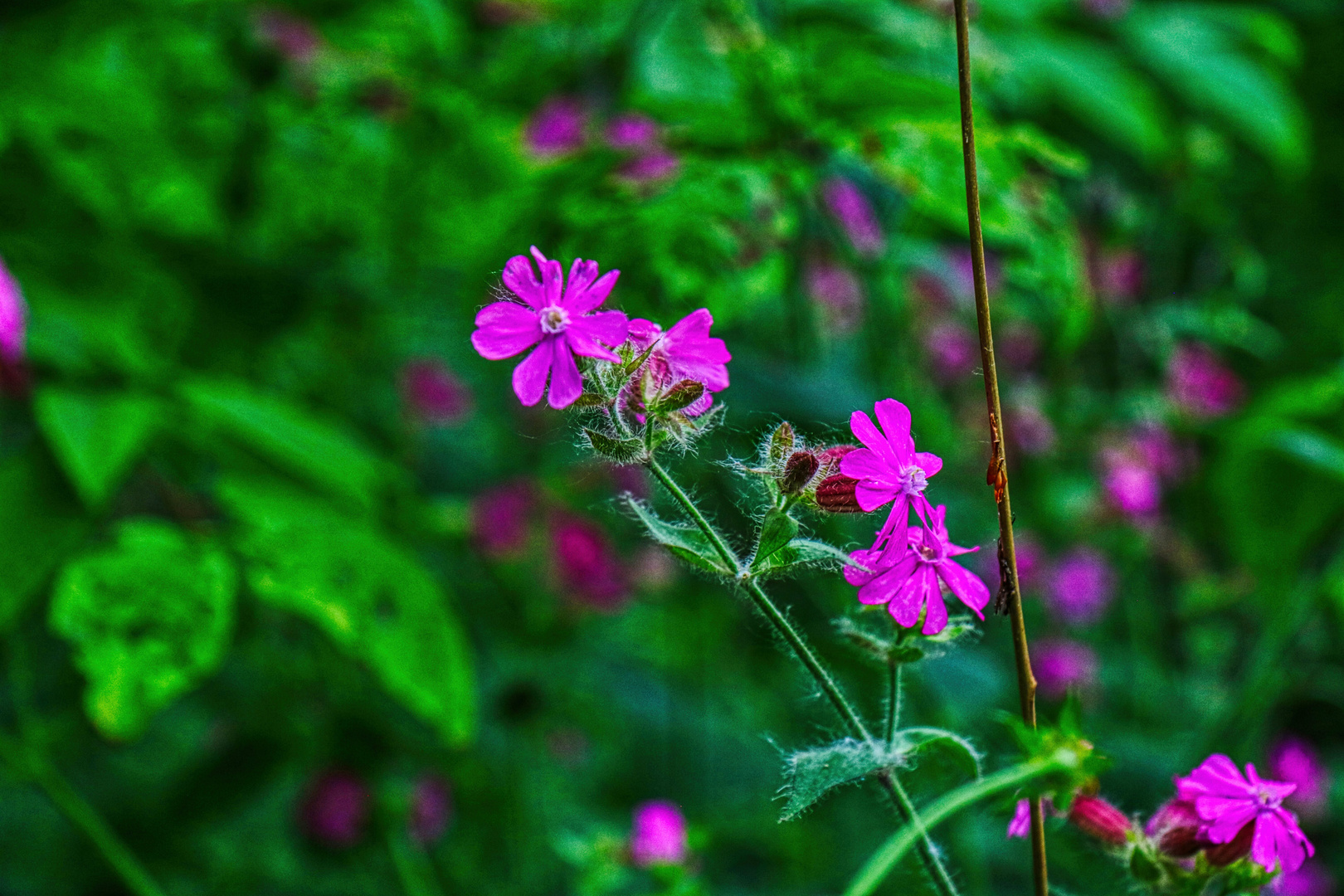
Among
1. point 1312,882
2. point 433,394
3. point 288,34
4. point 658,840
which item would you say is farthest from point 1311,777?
point 288,34

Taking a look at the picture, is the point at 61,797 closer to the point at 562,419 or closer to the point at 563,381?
the point at 562,419

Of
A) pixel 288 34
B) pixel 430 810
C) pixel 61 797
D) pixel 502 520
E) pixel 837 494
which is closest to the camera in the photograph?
pixel 837 494

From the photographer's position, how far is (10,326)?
96cm

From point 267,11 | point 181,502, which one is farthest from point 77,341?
point 267,11

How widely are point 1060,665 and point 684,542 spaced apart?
154 centimetres

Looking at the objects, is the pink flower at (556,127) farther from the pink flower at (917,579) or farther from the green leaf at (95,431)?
the pink flower at (917,579)

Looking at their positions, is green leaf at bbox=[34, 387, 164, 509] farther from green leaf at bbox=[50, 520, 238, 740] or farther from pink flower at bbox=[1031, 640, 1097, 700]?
pink flower at bbox=[1031, 640, 1097, 700]

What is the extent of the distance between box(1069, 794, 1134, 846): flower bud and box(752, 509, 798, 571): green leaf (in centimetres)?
22

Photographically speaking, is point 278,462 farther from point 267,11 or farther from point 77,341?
point 267,11

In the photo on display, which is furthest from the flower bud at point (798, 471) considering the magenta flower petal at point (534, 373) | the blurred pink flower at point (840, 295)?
the blurred pink flower at point (840, 295)

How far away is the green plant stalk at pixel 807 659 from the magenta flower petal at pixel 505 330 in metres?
0.08

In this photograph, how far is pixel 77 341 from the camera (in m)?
1.03

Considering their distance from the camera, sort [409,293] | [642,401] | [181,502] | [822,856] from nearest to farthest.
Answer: [642,401], [181,502], [822,856], [409,293]

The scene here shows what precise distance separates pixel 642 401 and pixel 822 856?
4.04ft
